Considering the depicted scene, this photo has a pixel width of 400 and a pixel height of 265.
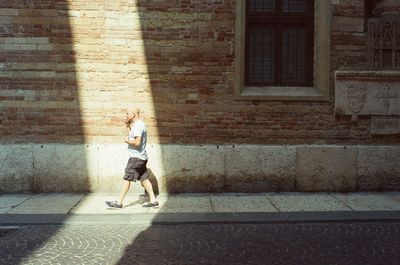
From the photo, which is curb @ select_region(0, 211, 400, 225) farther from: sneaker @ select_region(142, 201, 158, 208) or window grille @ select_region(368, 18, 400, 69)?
window grille @ select_region(368, 18, 400, 69)

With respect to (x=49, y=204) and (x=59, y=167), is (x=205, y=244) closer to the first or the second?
(x=49, y=204)

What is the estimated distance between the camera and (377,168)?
8.44 m

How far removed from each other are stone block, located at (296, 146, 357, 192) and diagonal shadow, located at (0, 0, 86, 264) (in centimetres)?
410

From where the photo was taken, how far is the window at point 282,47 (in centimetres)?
861

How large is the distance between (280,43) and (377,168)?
309 cm

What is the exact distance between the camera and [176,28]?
27.0 feet

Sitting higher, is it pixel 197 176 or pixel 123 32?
pixel 123 32

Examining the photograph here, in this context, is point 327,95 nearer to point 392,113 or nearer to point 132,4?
point 392,113

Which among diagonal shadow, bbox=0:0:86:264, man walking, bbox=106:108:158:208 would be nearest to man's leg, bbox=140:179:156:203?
man walking, bbox=106:108:158:208

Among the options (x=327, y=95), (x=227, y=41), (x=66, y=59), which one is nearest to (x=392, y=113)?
(x=327, y=95)

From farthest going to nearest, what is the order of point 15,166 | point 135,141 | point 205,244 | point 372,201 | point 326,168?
point 326,168 < point 15,166 < point 372,201 < point 135,141 < point 205,244

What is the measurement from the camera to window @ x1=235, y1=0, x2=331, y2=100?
8609 mm

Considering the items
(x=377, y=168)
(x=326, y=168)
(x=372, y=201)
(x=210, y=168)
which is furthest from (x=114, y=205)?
(x=377, y=168)

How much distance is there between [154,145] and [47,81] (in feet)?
7.64
